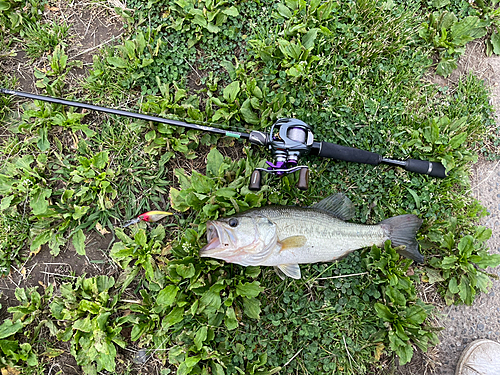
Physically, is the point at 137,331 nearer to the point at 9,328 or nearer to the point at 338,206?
the point at 9,328

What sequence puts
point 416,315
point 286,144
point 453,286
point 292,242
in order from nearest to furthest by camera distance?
point 292,242 → point 286,144 → point 416,315 → point 453,286

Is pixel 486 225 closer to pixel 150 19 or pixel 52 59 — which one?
pixel 150 19

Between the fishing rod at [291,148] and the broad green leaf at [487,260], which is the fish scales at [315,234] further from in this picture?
the broad green leaf at [487,260]

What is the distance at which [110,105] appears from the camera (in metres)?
4.29

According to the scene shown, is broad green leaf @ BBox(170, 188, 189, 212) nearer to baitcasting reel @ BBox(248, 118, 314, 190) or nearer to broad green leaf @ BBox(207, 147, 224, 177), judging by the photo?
broad green leaf @ BBox(207, 147, 224, 177)

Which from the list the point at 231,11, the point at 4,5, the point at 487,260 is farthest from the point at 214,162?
the point at 4,5

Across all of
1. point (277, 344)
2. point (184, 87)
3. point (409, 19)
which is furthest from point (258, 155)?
point (409, 19)

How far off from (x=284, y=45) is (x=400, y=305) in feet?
11.1

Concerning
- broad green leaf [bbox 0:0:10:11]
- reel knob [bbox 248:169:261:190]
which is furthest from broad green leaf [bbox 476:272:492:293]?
broad green leaf [bbox 0:0:10:11]

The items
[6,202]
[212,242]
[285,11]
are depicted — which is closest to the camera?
[212,242]

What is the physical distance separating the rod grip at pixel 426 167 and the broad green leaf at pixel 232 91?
2244mm

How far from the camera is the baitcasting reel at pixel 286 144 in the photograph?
350 centimetres

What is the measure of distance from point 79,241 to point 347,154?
339cm

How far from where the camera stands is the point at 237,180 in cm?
382
